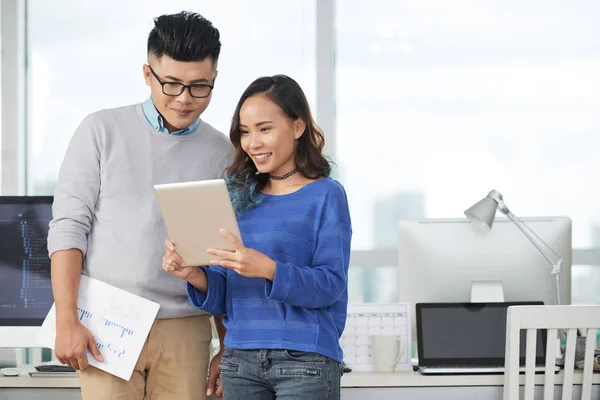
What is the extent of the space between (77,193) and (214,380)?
52cm

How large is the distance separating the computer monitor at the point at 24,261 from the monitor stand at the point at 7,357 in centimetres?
149

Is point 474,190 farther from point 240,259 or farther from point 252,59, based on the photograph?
point 240,259

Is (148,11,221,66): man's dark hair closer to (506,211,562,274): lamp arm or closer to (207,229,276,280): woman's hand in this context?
(207,229,276,280): woman's hand

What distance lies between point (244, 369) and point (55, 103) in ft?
9.77

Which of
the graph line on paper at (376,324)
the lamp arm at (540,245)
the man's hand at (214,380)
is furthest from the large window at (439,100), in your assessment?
the man's hand at (214,380)

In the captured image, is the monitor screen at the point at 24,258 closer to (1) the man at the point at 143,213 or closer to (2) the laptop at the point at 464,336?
(1) the man at the point at 143,213

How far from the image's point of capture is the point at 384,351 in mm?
2320

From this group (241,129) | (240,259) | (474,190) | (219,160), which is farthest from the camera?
(474,190)

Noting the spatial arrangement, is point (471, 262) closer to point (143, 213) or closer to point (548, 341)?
point (548, 341)

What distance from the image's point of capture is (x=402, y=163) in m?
4.09

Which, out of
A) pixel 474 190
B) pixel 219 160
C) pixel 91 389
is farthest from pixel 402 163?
pixel 91 389

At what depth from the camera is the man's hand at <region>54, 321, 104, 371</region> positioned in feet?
5.47

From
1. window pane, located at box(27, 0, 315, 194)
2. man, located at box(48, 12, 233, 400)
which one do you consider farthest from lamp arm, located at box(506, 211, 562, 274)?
window pane, located at box(27, 0, 315, 194)

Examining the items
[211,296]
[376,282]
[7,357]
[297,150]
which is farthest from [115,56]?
[211,296]
